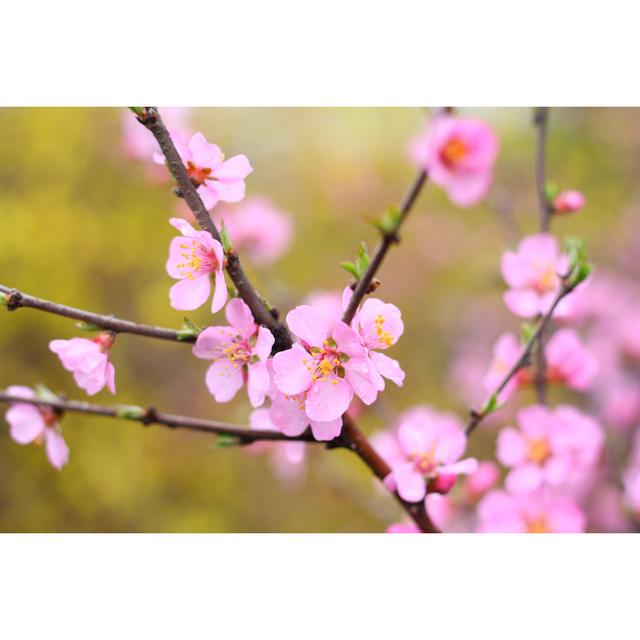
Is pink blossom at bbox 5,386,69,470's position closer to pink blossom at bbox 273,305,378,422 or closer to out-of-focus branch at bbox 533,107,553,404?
pink blossom at bbox 273,305,378,422

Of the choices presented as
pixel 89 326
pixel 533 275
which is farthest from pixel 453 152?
pixel 89 326

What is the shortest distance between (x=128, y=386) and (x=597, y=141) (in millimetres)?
1670

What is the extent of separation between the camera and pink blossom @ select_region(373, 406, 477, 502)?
751 mm

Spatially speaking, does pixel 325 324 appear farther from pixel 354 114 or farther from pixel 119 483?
pixel 354 114

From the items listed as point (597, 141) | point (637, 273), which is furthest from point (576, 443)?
point (597, 141)

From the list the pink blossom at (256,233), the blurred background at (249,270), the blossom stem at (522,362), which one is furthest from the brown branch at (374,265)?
the blurred background at (249,270)

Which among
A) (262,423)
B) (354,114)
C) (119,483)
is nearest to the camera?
(262,423)

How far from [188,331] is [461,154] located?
1.43 ft

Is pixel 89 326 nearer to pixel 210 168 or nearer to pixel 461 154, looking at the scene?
pixel 210 168

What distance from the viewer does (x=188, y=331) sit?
2.19ft

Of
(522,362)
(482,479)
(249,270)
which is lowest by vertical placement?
(249,270)
